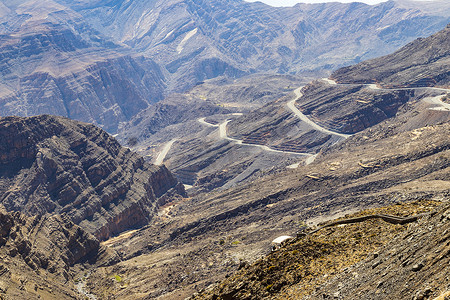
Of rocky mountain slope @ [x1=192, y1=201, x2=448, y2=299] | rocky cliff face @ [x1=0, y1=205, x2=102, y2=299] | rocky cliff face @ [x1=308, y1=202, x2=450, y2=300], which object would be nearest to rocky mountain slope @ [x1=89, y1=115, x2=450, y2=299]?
rocky cliff face @ [x1=0, y1=205, x2=102, y2=299]

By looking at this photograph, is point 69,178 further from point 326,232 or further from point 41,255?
point 326,232

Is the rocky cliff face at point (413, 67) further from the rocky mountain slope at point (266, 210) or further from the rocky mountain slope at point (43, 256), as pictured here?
the rocky mountain slope at point (43, 256)

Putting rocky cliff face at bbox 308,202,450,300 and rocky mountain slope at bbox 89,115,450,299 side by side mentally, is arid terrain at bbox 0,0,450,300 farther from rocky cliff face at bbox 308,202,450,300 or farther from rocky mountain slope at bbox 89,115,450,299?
rocky mountain slope at bbox 89,115,450,299

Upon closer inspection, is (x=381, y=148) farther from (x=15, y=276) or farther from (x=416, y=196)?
(x=15, y=276)

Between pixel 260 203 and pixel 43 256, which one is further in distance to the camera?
pixel 260 203

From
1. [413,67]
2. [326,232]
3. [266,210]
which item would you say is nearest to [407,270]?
[326,232]

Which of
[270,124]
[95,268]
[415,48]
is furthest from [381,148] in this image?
[415,48]

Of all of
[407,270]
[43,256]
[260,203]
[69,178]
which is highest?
[407,270]

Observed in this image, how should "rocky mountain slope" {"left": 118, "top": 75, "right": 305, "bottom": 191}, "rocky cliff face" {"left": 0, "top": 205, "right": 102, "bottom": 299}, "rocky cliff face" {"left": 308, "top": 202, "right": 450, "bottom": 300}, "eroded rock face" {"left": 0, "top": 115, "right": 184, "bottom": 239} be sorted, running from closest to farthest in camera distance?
"rocky cliff face" {"left": 308, "top": 202, "right": 450, "bottom": 300} → "rocky cliff face" {"left": 0, "top": 205, "right": 102, "bottom": 299} → "eroded rock face" {"left": 0, "top": 115, "right": 184, "bottom": 239} → "rocky mountain slope" {"left": 118, "top": 75, "right": 305, "bottom": 191}

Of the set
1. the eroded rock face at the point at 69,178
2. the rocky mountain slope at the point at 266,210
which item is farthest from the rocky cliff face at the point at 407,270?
the eroded rock face at the point at 69,178
